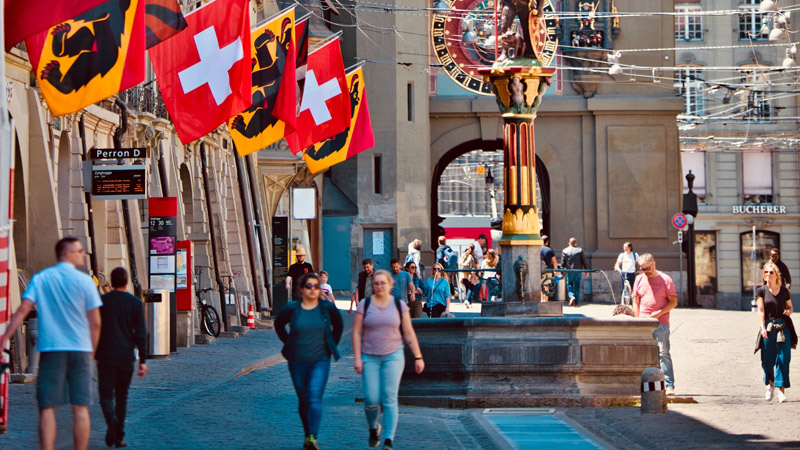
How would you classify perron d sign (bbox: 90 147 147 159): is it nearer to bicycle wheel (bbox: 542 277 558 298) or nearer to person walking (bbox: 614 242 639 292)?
bicycle wheel (bbox: 542 277 558 298)

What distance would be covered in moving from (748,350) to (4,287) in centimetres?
1591

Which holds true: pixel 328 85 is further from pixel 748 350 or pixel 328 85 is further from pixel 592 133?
pixel 592 133

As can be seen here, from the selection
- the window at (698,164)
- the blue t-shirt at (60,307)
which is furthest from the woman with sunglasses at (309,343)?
the window at (698,164)

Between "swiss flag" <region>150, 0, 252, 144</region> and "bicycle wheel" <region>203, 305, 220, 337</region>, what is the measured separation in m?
10.1

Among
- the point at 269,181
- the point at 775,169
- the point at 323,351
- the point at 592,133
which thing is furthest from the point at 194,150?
the point at 775,169

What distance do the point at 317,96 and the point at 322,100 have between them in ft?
0.36

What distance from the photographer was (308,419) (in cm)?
1238

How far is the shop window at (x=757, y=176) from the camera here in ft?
222

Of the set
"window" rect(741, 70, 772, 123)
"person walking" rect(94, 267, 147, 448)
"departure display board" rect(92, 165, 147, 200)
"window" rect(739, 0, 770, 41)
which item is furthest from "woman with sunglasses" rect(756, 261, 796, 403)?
"window" rect(739, 0, 770, 41)

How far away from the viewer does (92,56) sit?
15.4 meters

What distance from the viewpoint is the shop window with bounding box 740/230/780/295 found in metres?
66.2

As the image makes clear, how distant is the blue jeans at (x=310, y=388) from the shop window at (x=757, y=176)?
57272mm

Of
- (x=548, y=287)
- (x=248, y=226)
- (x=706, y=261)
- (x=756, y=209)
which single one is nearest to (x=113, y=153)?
(x=548, y=287)

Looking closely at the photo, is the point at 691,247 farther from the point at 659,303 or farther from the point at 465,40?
the point at 659,303
